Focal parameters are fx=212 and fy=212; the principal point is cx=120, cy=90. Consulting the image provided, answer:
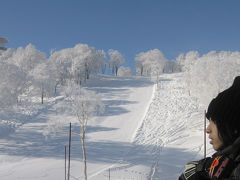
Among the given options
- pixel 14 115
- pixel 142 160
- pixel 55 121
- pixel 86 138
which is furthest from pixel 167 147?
pixel 14 115

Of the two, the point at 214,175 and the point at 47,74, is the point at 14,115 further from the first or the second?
the point at 214,175

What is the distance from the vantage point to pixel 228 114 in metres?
1.01

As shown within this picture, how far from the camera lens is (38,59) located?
61438 millimetres

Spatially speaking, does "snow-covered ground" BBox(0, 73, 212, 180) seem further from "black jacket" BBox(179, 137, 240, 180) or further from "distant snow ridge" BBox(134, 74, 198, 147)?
"black jacket" BBox(179, 137, 240, 180)

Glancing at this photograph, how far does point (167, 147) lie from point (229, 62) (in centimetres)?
1604

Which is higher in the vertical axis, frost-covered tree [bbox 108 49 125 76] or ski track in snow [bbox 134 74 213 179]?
frost-covered tree [bbox 108 49 125 76]

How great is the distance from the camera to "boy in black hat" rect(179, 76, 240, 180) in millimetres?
933

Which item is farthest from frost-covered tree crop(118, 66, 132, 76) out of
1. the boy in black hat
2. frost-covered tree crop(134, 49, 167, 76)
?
the boy in black hat

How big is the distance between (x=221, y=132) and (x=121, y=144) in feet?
88.2

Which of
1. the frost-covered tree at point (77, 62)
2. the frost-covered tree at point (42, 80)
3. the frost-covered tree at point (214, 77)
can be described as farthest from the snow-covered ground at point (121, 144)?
the frost-covered tree at point (77, 62)

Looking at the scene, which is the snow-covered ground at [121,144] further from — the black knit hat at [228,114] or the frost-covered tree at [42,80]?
the black knit hat at [228,114]

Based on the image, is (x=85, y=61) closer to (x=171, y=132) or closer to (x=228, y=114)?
(x=171, y=132)

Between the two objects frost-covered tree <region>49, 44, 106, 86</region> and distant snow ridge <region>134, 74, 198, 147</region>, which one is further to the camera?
frost-covered tree <region>49, 44, 106, 86</region>

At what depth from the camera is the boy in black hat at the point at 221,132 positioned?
3.06 feet
